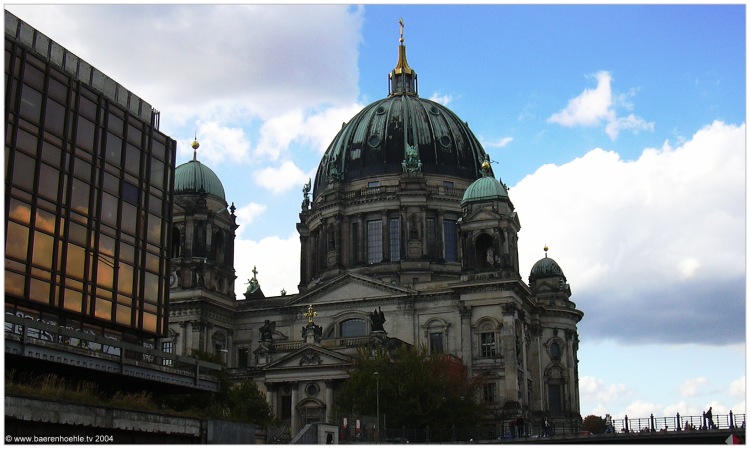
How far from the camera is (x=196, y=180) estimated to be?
10138cm

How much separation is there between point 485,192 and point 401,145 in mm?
15899

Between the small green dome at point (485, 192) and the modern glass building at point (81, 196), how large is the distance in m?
39.1

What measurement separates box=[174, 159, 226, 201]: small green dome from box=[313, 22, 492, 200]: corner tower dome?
39.6ft

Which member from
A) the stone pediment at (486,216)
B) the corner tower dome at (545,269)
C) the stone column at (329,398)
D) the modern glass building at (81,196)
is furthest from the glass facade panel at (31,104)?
the corner tower dome at (545,269)

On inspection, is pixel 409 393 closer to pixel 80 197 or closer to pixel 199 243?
pixel 199 243

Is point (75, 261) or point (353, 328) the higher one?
point (353, 328)

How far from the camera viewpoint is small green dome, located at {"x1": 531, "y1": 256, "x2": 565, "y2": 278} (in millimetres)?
108887

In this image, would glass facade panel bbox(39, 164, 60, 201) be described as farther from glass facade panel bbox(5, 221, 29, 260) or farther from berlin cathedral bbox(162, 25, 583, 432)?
berlin cathedral bbox(162, 25, 583, 432)

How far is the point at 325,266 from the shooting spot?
104938mm

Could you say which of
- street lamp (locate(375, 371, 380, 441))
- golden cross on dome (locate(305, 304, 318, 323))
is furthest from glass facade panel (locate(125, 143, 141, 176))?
golden cross on dome (locate(305, 304, 318, 323))

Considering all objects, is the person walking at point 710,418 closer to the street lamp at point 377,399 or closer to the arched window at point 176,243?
the street lamp at point 377,399

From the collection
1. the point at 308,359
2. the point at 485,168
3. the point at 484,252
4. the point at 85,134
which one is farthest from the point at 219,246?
the point at 85,134

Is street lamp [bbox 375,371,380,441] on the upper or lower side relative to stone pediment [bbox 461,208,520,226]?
lower

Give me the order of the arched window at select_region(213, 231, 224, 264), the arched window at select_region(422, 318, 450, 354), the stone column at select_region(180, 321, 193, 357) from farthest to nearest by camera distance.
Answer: the arched window at select_region(213, 231, 224, 264)
the stone column at select_region(180, 321, 193, 357)
the arched window at select_region(422, 318, 450, 354)
